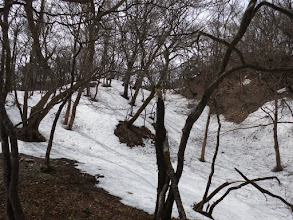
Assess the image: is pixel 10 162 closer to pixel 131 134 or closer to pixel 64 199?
pixel 64 199

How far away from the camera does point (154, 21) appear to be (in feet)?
20.2

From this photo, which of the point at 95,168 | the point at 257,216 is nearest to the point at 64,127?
the point at 95,168

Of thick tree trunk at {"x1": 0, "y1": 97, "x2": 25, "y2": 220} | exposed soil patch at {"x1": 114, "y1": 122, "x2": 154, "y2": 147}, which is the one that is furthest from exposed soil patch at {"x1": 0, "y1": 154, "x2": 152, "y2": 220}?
exposed soil patch at {"x1": 114, "y1": 122, "x2": 154, "y2": 147}

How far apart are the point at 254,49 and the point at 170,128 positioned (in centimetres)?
866

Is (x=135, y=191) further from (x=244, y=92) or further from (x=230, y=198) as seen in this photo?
(x=244, y=92)

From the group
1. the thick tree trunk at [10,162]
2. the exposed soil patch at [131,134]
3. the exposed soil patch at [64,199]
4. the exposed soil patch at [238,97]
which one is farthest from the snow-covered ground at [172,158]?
the thick tree trunk at [10,162]

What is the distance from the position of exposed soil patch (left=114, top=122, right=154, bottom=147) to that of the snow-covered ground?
0.38 meters

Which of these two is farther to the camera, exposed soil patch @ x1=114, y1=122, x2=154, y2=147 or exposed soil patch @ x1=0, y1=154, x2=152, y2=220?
exposed soil patch @ x1=114, y1=122, x2=154, y2=147

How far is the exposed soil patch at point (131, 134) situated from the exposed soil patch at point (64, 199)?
24.6 ft

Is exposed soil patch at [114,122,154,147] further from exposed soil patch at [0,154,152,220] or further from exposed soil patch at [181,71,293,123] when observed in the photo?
exposed soil patch at [0,154,152,220]

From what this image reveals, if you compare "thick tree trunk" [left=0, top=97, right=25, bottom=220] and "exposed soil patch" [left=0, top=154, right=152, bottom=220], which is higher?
"thick tree trunk" [left=0, top=97, right=25, bottom=220]

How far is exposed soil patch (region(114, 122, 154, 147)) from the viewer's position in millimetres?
13367

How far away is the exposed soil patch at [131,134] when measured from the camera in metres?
13.4

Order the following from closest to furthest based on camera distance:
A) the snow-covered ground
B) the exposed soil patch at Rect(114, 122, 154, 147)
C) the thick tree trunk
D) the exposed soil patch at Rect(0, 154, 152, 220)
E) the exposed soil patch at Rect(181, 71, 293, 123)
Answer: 1. the thick tree trunk
2. the exposed soil patch at Rect(0, 154, 152, 220)
3. the snow-covered ground
4. the exposed soil patch at Rect(114, 122, 154, 147)
5. the exposed soil patch at Rect(181, 71, 293, 123)
